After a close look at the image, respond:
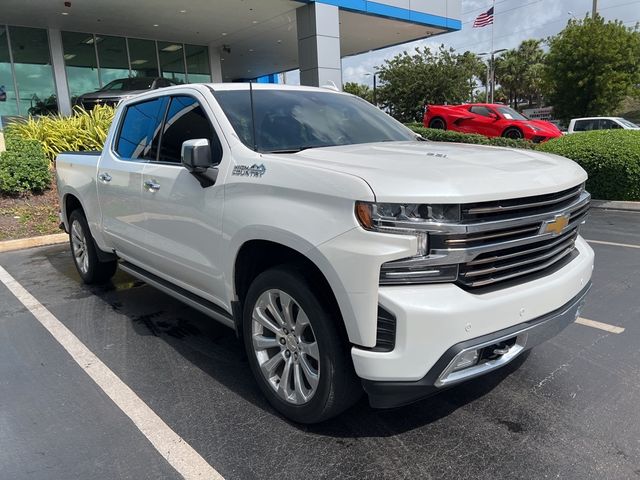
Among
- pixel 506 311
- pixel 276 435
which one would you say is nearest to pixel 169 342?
pixel 276 435

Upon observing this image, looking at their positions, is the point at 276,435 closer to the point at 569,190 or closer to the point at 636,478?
the point at 636,478

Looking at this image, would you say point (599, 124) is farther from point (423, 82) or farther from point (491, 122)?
point (423, 82)

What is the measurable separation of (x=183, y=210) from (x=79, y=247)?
2915mm

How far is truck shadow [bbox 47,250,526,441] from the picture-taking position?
2947 millimetres

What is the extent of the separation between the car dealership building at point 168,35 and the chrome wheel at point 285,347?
14587 millimetres

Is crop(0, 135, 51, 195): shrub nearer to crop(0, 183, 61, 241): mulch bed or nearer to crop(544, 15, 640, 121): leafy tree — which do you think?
crop(0, 183, 61, 241): mulch bed

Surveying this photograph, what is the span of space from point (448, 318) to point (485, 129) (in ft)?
55.4

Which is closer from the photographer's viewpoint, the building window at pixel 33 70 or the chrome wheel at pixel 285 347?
the chrome wheel at pixel 285 347

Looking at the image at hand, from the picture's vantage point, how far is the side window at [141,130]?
4.20 metres

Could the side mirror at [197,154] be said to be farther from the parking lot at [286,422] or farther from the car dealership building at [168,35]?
the car dealership building at [168,35]

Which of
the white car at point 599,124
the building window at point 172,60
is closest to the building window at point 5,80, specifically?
the building window at point 172,60

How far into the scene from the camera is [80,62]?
2053cm

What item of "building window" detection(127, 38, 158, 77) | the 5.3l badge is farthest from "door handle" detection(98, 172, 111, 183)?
"building window" detection(127, 38, 158, 77)

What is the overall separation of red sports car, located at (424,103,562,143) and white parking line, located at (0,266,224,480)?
50.4ft
